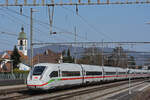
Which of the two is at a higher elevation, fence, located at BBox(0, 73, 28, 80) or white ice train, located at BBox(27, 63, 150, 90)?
white ice train, located at BBox(27, 63, 150, 90)

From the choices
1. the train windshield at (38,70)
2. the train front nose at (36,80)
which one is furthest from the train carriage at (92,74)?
the train front nose at (36,80)

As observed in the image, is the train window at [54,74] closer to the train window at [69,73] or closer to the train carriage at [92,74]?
the train window at [69,73]

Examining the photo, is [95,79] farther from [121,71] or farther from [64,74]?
[121,71]

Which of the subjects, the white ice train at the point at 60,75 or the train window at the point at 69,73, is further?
the train window at the point at 69,73

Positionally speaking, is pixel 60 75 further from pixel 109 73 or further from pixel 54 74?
pixel 109 73

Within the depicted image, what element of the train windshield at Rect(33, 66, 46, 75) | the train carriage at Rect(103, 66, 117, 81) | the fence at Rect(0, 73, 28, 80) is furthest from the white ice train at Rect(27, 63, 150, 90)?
the fence at Rect(0, 73, 28, 80)

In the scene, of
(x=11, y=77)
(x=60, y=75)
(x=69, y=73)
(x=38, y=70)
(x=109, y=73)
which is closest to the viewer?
(x=38, y=70)

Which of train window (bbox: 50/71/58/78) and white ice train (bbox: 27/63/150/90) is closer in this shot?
white ice train (bbox: 27/63/150/90)

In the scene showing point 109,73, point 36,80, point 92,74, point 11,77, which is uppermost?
point 36,80

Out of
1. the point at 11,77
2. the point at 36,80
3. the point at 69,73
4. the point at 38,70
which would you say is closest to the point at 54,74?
the point at 38,70

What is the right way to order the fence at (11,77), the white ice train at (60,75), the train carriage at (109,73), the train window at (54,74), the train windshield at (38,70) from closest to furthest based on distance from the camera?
1. the white ice train at (60,75)
2. the train windshield at (38,70)
3. the train window at (54,74)
4. the train carriage at (109,73)
5. the fence at (11,77)

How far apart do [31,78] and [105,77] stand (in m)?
22.8

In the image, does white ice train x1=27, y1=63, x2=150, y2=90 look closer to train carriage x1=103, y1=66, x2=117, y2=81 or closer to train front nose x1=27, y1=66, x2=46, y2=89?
train front nose x1=27, y1=66, x2=46, y2=89

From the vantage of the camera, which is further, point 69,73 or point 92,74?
point 92,74
